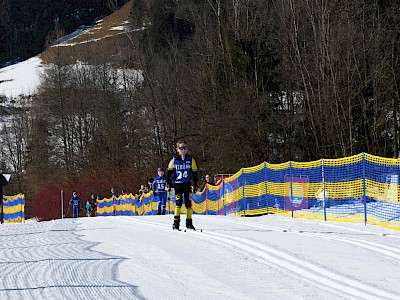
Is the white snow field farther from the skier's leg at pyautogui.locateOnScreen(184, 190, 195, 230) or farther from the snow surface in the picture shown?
the snow surface

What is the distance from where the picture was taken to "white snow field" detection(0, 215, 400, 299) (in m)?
5.77

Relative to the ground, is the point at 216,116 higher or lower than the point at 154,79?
lower

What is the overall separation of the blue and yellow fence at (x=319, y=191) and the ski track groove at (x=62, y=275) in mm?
7310

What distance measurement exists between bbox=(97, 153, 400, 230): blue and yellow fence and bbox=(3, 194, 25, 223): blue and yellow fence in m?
21.5

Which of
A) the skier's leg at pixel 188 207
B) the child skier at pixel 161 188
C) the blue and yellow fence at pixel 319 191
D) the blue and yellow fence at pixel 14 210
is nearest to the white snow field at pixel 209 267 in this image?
the skier's leg at pixel 188 207

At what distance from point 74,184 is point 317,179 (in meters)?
42.2

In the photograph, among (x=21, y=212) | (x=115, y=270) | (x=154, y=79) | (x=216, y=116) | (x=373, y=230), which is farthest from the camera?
(x=154, y=79)

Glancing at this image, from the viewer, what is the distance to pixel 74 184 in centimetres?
5669

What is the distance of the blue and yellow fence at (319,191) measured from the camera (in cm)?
1415

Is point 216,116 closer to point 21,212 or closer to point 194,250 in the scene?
point 21,212

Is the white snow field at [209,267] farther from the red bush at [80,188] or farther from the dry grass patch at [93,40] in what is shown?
the dry grass patch at [93,40]

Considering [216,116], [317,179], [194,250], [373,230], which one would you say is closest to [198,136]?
[216,116]

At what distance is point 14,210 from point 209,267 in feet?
129

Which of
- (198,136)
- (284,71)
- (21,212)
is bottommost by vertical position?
(21,212)
